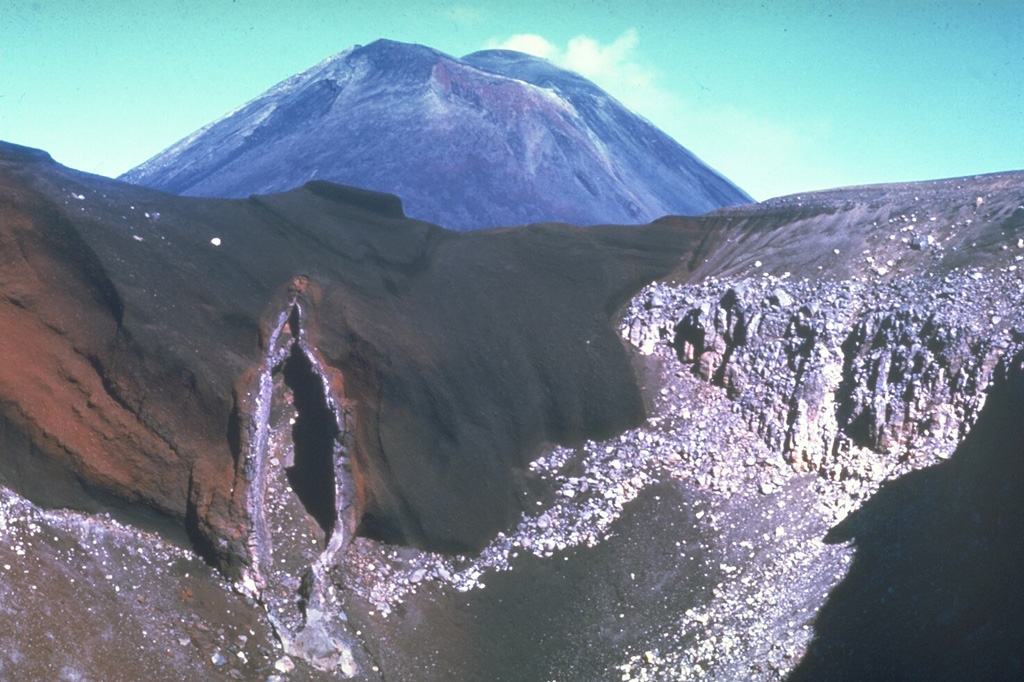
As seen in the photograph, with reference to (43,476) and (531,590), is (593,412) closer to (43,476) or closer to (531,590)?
(531,590)

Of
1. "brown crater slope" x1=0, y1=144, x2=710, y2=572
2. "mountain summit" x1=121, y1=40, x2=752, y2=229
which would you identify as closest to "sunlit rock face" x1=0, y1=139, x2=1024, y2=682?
"brown crater slope" x1=0, y1=144, x2=710, y2=572

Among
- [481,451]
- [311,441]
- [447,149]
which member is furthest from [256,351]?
[447,149]

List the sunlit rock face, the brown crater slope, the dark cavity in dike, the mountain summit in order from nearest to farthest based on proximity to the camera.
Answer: the sunlit rock face
the brown crater slope
the dark cavity in dike
the mountain summit

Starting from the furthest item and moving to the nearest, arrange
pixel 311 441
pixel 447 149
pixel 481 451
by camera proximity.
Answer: pixel 447 149 < pixel 481 451 < pixel 311 441

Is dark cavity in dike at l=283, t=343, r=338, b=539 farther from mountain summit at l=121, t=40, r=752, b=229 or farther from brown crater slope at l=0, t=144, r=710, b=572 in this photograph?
mountain summit at l=121, t=40, r=752, b=229

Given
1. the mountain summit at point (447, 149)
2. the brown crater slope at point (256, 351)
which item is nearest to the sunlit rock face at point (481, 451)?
the brown crater slope at point (256, 351)

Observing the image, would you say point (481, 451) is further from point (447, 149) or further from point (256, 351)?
point (447, 149)

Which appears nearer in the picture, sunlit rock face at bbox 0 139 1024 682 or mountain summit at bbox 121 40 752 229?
sunlit rock face at bbox 0 139 1024 682

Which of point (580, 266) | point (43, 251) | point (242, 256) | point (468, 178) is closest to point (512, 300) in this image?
point (580, 266)
